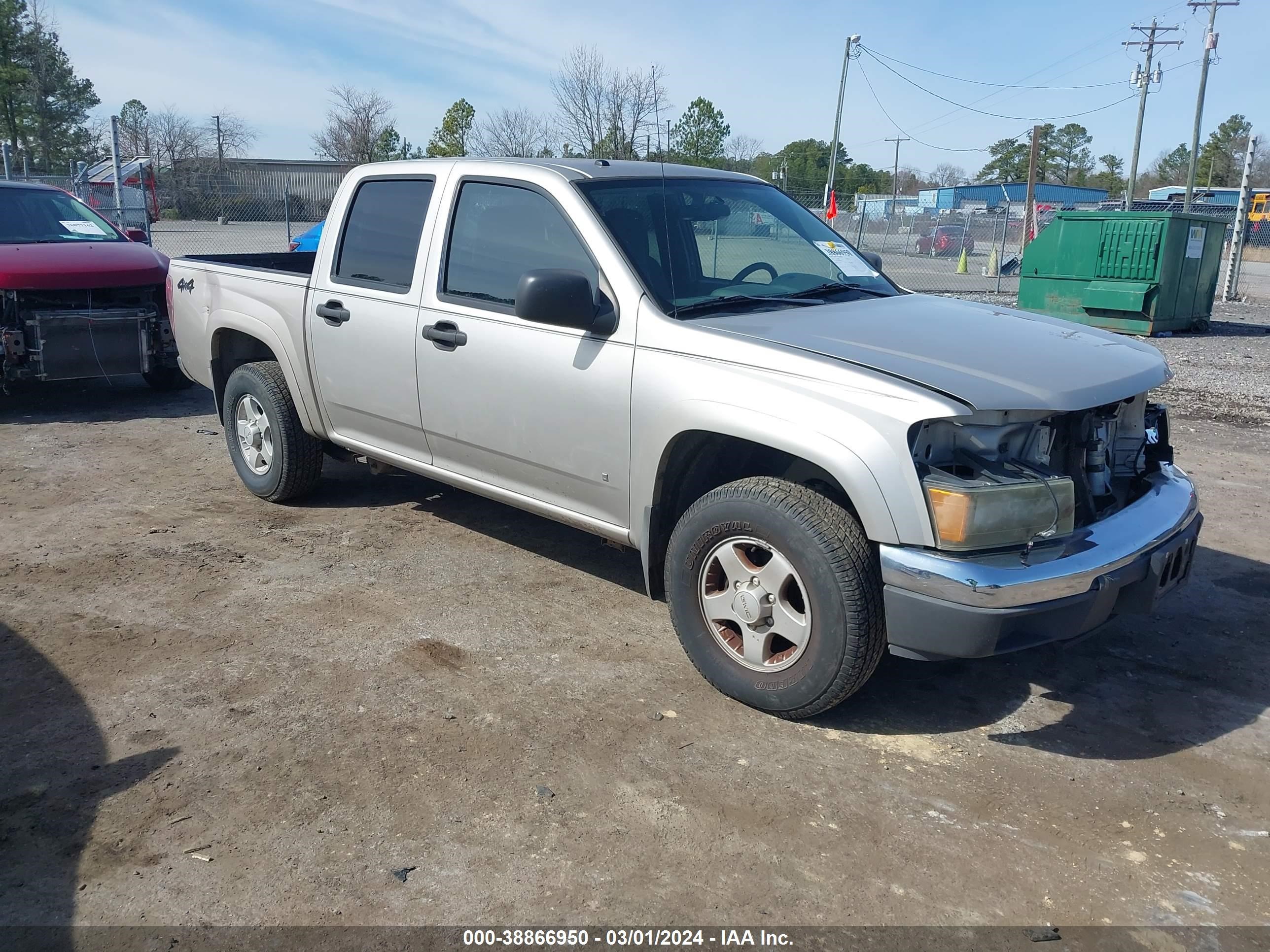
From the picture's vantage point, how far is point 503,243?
14.6 ft

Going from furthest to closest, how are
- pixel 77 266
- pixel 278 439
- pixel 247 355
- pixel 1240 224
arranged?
1. pixel 1240 224
2. pixel 77 266
3. pixel 247 355
4. pixel 278 439

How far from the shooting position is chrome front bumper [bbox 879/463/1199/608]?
308 centimetres

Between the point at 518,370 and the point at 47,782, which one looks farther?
the point at 518,370

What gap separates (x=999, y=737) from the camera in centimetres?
358

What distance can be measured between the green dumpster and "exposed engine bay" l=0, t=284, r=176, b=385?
11.4 m

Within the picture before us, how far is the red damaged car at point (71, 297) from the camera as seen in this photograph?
785cm

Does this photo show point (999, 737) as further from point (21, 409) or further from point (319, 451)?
point (21, 409)

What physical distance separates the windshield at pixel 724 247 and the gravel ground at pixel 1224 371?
5817 millimetres

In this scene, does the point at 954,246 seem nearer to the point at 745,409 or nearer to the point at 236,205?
the point at 236,205

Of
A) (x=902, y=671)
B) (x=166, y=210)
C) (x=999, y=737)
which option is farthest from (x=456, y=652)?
(x=166, y=210)

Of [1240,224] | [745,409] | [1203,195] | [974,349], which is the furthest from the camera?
[1203,195]

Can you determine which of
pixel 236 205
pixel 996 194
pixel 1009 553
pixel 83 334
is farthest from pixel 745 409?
pixel 996 194

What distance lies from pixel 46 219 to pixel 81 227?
0.89ft

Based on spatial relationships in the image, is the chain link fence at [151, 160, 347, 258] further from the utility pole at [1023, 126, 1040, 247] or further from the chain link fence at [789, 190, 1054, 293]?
the utility pole at [1023, 126, 1040, 247]
